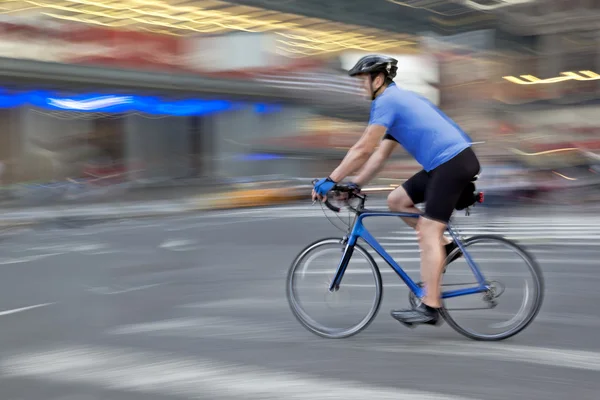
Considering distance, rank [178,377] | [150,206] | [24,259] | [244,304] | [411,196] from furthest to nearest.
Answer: [150,206], [24,259], [244,304], [411,196], [178,377]

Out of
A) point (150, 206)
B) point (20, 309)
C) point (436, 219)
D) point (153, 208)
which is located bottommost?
point (150, 206)

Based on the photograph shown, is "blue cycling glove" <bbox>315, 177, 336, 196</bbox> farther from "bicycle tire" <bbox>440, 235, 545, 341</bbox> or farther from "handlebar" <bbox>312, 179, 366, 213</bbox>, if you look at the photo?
"bicycle tire" <bbox>440, 235, 545, 341</bbox>

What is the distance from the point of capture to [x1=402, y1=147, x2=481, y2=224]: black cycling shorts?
16.8ft

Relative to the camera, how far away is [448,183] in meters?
5.11

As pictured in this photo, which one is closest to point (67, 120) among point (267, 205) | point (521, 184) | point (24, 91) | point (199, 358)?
point (24, 91)

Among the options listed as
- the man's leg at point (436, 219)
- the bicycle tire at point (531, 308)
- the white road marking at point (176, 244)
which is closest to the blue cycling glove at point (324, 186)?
the man's leg at point (436, 219)

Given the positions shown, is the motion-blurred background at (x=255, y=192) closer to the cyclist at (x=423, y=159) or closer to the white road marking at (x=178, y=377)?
the white road marking at (x=178, y=377)

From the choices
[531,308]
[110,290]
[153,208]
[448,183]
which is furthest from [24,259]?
[153,208]

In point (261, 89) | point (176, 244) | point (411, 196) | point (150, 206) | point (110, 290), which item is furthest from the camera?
point (261, 89)

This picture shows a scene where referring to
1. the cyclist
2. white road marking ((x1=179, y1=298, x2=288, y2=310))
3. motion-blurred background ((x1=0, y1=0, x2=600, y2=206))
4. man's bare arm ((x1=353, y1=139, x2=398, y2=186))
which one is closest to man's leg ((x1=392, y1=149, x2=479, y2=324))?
the cyclist

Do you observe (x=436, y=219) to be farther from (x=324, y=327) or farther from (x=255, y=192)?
(x=255, y=192)

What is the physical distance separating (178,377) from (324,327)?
1261 millimetres

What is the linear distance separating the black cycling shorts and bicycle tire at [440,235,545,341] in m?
0.30

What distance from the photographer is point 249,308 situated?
6.82m
